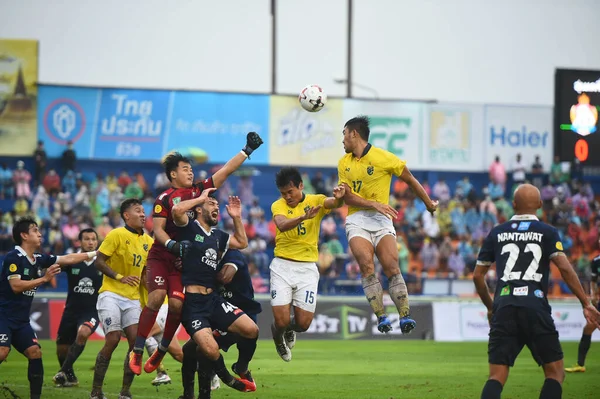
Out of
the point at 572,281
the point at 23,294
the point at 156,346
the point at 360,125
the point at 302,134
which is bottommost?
the point at 156,346

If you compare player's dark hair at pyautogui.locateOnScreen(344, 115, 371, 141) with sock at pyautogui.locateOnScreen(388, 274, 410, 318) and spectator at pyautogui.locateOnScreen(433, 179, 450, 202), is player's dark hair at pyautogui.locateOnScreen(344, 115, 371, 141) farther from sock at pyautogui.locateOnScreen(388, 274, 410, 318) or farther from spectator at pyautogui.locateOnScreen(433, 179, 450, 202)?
spectator at pyautogui.locateOnScreen(433, 179, 450, 202)

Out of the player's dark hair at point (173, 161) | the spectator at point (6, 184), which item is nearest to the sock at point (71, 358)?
the player's dark hair at point (173, 161)

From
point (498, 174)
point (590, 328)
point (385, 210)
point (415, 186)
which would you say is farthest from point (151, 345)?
point (498, 174)

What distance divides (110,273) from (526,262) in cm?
633

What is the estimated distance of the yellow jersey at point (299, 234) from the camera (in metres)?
14.3

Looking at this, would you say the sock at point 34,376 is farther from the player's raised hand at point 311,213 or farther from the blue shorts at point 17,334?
the player's raised hand at point 311,213

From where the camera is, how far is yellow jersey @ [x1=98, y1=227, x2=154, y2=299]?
1391 centimetres

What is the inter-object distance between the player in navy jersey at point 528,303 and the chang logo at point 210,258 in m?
3.68

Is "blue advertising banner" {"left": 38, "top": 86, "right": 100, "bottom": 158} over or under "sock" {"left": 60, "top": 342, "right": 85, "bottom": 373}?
over

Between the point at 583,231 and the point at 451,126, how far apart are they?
28.9ft

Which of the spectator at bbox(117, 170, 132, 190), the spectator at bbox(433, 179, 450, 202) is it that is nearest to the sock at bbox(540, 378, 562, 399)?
the spectator at bbox(117, 170, 132, 190)

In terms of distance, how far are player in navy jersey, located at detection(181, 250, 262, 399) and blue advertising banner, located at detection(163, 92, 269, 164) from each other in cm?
2935

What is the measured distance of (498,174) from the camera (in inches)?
1718

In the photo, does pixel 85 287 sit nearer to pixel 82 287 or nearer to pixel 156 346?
pixel 82 287
